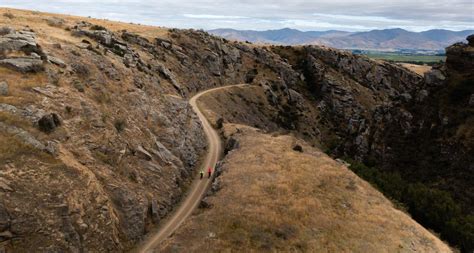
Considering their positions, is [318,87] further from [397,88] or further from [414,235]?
[414,235]

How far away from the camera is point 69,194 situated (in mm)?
36750

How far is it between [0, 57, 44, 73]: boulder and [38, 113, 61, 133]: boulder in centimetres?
998

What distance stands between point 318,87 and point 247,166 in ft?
370

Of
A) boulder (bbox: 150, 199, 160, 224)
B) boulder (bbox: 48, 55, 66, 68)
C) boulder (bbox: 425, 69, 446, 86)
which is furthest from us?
boulder (bbox: 425, 69, 446, 86)

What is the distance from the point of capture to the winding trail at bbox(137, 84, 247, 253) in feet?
139

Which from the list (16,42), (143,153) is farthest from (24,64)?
(143,153)

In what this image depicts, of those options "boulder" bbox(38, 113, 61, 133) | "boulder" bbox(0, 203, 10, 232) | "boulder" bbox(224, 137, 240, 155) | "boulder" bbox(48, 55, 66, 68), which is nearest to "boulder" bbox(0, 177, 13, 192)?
"boulder" bbox(0, 203, 10, 232)

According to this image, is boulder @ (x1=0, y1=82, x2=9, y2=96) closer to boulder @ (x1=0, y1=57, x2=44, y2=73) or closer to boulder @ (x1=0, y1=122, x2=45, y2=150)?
boulder @ (x1=0, y1=57, x2=44, y2=73)

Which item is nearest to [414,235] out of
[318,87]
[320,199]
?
[320,199]

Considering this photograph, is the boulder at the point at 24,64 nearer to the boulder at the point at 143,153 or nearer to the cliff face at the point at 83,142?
the cliff face at the point at 83,142

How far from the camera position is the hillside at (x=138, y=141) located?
3606 cm

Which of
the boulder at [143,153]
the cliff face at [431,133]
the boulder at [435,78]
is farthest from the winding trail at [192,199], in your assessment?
the boulder at [435,78]

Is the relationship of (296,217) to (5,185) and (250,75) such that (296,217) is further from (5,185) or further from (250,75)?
(250,75)

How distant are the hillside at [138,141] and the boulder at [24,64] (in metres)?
0.14
